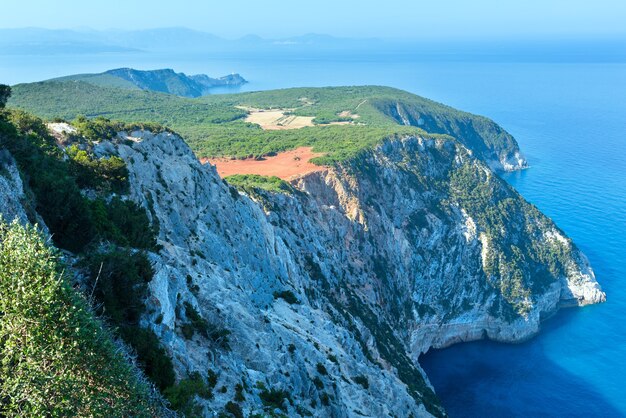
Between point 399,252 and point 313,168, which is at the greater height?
point 313,168

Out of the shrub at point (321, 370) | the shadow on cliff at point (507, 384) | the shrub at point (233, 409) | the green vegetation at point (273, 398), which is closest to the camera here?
the shrub at point (233, 409)

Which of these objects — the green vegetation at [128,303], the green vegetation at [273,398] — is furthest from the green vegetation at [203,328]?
the green vegetation at [128,303]

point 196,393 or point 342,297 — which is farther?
point 342,297

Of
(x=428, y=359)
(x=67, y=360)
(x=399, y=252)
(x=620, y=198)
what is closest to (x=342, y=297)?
(x=399, y=252)

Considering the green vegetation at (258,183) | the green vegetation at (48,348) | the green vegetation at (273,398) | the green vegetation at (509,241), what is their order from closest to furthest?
the green vegetation at (48,348) → the green vegetation at (273,398) → the green vegetation at (258,183) → the green vegetation at (509,241)

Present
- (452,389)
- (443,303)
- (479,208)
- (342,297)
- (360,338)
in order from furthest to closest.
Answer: (479,208), (443,303), (452,389), (342,297), (360,338)

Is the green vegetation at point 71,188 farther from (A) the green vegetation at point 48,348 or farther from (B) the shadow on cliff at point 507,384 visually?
(B) the shadow on cliff at point 507,384

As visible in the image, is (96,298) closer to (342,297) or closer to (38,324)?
(38,324)
